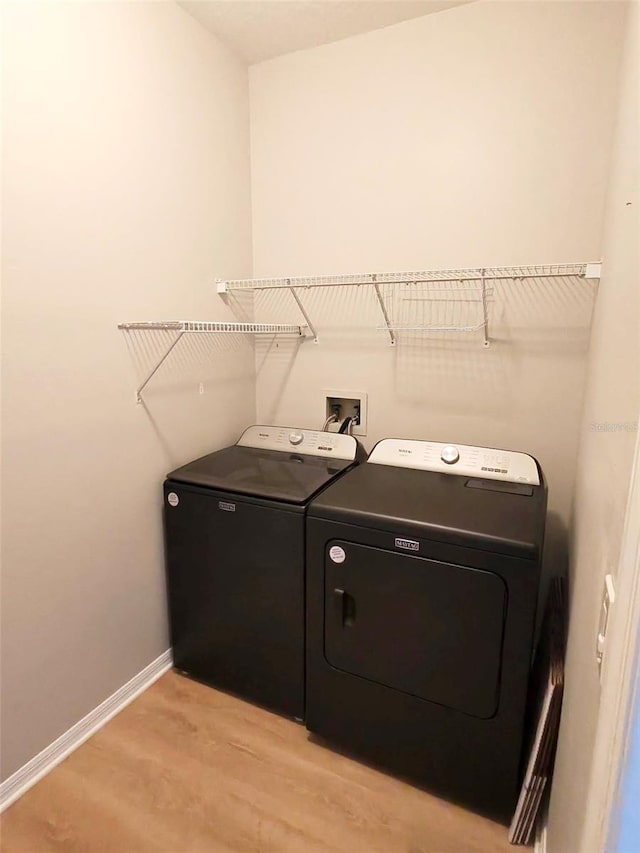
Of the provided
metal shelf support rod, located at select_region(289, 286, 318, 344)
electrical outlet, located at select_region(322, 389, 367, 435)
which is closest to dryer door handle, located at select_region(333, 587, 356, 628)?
electrical outlet, located at select_region(322, 389, 367, 435)

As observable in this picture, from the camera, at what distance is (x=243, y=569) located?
172cm

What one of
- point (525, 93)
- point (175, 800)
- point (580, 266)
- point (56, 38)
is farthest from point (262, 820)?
point (525, 93)

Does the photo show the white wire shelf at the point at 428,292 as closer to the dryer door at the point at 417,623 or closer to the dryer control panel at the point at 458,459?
the dryer control panel at the point at 458,459

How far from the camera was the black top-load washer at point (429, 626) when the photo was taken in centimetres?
130

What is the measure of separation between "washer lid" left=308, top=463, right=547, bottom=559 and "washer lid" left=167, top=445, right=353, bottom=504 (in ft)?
0.38

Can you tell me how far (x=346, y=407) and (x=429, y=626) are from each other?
1.12 metres

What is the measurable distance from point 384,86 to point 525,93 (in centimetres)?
56

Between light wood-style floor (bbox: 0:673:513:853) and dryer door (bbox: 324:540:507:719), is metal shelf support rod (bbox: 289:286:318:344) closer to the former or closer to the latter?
dryer door (bbox: 324:540:507:719)

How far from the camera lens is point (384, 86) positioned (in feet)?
6.36

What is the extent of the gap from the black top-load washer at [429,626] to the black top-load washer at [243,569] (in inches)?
3.5

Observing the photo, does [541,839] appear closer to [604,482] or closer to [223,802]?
[223,802]

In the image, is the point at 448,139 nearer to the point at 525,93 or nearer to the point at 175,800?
the point at 525,93

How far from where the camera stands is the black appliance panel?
163 cm

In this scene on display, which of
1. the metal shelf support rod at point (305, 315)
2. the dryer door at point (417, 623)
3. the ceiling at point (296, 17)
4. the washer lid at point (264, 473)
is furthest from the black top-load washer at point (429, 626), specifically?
the ceiling at point (296, 17)
